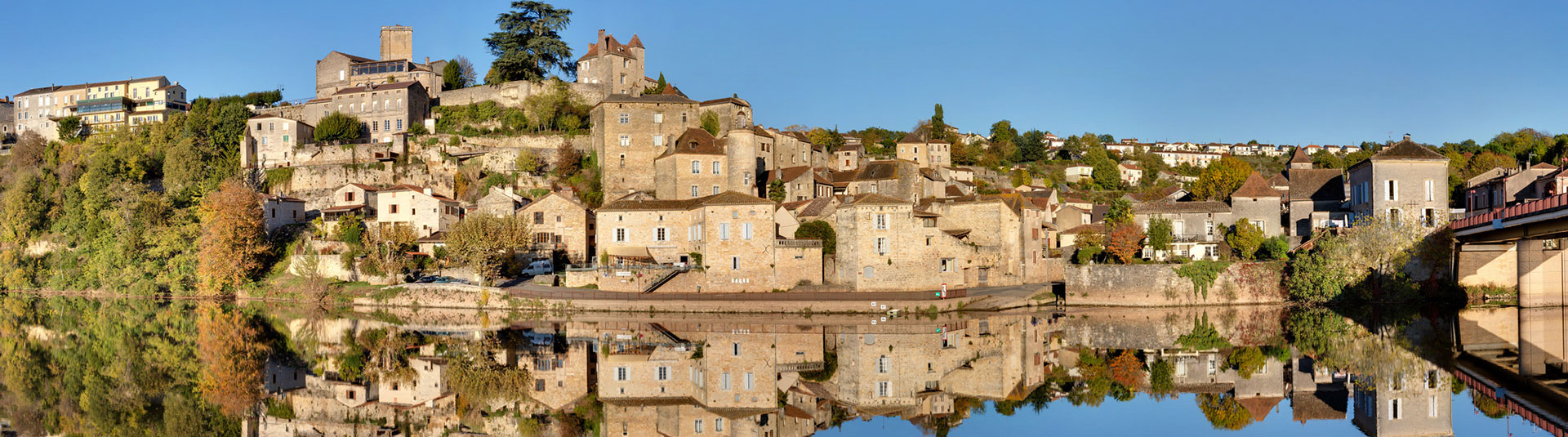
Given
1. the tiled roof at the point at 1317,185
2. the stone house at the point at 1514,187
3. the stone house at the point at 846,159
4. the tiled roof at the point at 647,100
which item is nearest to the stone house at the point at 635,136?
the tiled roof at the point at 647,100

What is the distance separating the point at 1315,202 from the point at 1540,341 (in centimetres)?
2096

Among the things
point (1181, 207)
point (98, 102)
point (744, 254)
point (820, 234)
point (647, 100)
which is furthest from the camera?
point (98, 102)

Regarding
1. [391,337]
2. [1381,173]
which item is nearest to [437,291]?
[391,337]

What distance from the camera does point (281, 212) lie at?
56.8 meters

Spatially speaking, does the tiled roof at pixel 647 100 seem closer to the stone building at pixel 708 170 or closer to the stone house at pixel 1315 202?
the stone building at pixel 708 170

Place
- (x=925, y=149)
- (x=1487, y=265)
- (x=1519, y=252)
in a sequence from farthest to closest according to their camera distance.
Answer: (x=925, y=149) < (x=1487, y=265) < (x=1519, y=252)

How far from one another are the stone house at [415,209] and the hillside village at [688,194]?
0.28 ft

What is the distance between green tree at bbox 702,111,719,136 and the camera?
58531 mm

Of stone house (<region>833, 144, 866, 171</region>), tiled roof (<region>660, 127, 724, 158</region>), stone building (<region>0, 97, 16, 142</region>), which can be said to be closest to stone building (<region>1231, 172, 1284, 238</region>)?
tiled roof (<region>660, 127, 724, 158</region>)

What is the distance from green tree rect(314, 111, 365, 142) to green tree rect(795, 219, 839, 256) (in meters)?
31.0

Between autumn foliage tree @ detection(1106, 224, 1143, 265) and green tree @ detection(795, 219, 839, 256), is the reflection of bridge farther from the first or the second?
green tree @ detection(795, 219, 839, 256)

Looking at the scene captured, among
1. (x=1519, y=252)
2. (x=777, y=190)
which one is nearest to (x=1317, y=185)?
(x=1519, y=252)

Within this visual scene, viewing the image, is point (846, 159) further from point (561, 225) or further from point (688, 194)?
point (561, 225)

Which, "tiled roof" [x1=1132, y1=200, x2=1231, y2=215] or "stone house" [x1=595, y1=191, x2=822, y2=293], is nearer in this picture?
"stone house" [x1=595, y1=191, x2=822, y2=293]
